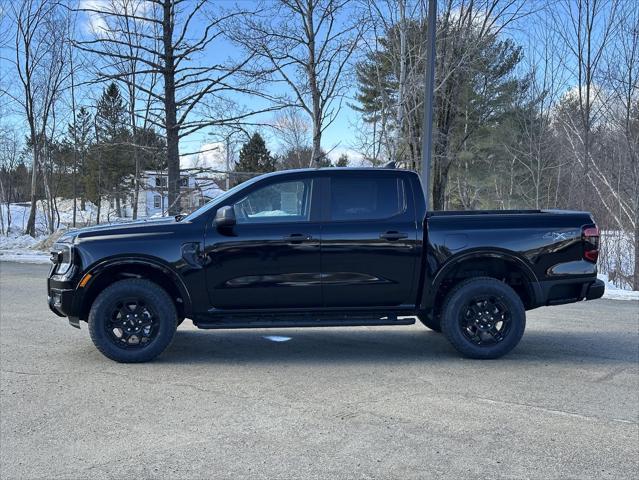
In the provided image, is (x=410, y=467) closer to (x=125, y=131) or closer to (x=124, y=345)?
(x=124, y=345)

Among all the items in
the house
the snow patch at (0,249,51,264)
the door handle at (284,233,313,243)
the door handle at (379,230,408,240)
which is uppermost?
the house

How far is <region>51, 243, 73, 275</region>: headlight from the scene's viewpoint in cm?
578

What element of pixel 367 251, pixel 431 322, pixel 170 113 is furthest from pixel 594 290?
pixel 170 113

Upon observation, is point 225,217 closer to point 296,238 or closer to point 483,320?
point 296,238

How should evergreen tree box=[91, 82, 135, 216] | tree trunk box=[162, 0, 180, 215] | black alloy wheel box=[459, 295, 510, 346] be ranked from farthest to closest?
evergreen tree box=[91, 82, 135, 216], tree trunk box=[162, 0, 180, 215], black alloy wheel box=[459, 295, 510, 346]

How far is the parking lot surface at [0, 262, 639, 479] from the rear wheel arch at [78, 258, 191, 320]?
613 millimetres

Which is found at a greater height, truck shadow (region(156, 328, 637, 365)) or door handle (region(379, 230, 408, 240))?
door handle (region(379, 230, 408, 240))

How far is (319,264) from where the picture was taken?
5.86 meters

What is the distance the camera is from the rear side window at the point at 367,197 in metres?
6.04

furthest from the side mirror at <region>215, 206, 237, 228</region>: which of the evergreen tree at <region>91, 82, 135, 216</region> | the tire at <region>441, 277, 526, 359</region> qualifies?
the evergreen tree at <region>91, 82, 135, 216</region>

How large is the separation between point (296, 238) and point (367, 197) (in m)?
0.91

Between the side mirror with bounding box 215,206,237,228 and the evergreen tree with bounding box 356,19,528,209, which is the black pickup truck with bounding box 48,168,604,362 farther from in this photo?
the evergreen tree with bounding box 356,19,528,209

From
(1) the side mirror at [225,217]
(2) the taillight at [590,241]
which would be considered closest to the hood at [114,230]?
(1) the side mirror at [225,217]

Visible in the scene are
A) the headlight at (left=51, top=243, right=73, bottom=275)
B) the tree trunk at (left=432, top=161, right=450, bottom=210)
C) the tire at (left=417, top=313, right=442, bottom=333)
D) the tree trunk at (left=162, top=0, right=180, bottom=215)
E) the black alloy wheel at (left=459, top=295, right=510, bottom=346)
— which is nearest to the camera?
the headlight at (left=51, top=243, right=73, bottom=275)
